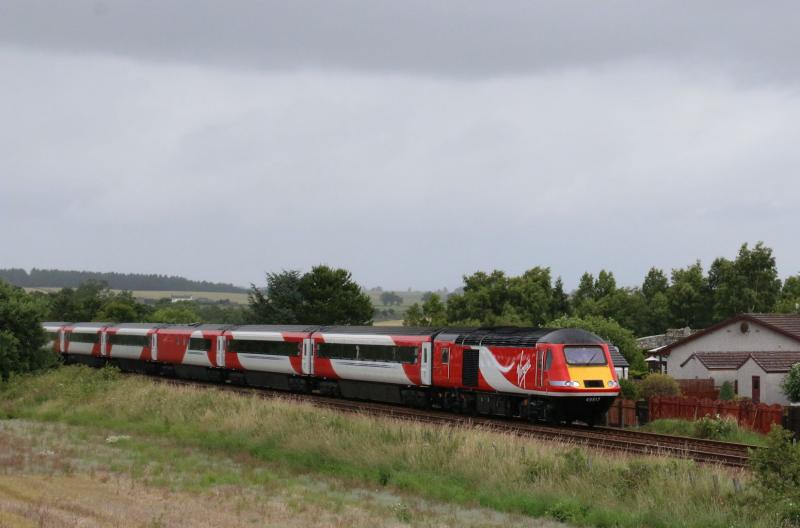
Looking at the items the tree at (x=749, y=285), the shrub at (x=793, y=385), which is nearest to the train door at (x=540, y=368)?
the shrub at (x=793, y=385)

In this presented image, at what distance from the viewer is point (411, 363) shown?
123 ft

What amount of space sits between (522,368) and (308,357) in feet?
50.2

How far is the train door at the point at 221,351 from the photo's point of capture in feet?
170

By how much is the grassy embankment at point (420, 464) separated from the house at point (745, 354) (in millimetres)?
28606

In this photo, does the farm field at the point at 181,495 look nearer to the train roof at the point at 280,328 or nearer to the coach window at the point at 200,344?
the train roof at the point at 280,328

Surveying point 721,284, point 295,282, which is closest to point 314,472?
point 295,282

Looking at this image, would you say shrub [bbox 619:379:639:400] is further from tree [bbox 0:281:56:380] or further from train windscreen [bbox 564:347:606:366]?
tree [bbox 0:281:56:380]

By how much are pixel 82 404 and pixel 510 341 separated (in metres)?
17.8

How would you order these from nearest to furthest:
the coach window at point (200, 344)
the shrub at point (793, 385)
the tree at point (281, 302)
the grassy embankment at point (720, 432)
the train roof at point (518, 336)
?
the grassy embankment at point (720, 432), the train roof at point (518, 336), the shrub at point (793, 385), the coach window at point (200, 344), the tree at point (281, 302)

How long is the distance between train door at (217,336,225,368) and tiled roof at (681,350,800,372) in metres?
26.4

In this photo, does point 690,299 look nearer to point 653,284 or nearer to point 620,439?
point 653,284

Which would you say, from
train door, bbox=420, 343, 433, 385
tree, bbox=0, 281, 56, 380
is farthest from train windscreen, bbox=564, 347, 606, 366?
tree, bbox=0, 281, 56, 380

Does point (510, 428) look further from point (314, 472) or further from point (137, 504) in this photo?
point (137, 504)

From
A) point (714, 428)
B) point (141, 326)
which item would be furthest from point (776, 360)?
point (141, 326)
